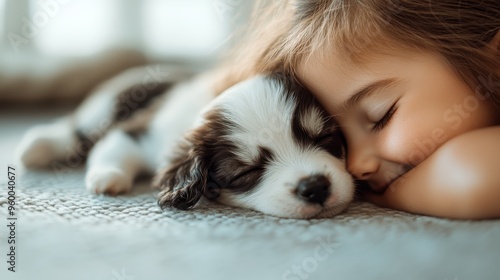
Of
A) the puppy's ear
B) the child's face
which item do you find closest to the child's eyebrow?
the child's face

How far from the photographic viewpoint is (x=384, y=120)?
1.65 metres

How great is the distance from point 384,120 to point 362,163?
143 millimetres

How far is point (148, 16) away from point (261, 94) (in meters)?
2.96

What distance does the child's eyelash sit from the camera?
1.63 meters

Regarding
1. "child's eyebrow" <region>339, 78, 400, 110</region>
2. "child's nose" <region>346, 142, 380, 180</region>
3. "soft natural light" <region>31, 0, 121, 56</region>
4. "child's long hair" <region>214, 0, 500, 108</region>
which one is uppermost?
"soft natural light" <region>31, 0, 121, 56</region>

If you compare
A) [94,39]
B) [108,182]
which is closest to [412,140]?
[108,182]

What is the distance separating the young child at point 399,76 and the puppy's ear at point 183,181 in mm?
425

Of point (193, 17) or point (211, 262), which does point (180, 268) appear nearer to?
point (211, 262)

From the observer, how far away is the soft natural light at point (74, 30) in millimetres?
3922

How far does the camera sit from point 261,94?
1.71 metres

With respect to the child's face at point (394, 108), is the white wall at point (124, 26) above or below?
above

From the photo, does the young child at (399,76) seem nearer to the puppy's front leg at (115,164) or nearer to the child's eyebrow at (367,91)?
the child's eyebrow at (367,91)

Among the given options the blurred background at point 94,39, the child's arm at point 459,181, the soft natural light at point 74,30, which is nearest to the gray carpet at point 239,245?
the child's arm at point 459,181

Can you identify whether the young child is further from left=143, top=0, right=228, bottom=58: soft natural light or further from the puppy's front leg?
left=143, top=0, right=228, bottom=58: soft natural light
